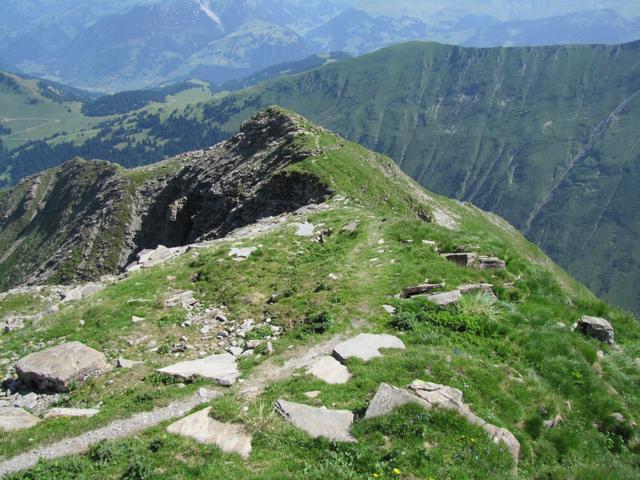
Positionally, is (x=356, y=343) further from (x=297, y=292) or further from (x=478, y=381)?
(x=297, y=292)

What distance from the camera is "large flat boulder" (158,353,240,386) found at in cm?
1609

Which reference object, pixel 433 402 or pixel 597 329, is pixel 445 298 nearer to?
pixel 597 329

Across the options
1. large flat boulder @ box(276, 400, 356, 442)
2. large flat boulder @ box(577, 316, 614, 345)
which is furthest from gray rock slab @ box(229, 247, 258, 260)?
large flat boulder @ box(577, 316, 614, 345)

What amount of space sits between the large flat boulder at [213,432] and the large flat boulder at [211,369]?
263cm

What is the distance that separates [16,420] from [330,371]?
32.9 feet

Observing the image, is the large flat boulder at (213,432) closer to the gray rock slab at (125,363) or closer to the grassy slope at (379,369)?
the grassy slope at (379,369)

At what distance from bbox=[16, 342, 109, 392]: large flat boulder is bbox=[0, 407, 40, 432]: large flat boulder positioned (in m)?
1.69

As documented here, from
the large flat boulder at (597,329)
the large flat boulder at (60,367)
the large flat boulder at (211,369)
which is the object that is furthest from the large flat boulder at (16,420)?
the large flat boulder at (597,329)

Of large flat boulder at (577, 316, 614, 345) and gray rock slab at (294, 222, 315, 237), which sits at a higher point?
large flat boulder at (577, 316, 614, 345)

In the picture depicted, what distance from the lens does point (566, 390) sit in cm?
1555

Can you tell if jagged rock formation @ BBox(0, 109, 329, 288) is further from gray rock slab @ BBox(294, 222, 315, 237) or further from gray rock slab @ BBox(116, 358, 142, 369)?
gray rock slab @ BBox(116, 358, 142, 369)

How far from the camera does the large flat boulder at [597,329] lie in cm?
1955

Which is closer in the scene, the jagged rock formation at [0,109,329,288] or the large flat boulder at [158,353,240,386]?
the large flat boulder at [158,353,240,386]

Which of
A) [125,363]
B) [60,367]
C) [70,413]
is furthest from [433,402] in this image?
[60,367]
